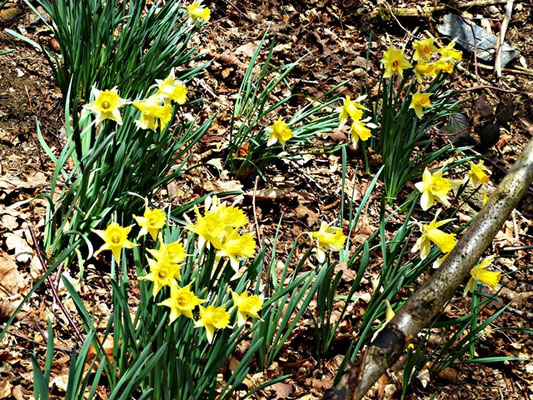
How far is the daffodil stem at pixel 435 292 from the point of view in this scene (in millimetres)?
1891

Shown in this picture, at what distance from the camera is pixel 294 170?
3555mm

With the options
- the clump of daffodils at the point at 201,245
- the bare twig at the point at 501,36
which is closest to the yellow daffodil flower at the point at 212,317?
the clump of daffodils at the point at 201,245

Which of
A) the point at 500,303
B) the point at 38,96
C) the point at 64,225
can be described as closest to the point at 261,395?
the point at 64,225

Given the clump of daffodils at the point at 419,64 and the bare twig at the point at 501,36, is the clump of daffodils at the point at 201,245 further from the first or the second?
the bare twig at the point at 501,36

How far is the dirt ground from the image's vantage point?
2.45 meters

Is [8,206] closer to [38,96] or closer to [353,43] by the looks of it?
[38,96]

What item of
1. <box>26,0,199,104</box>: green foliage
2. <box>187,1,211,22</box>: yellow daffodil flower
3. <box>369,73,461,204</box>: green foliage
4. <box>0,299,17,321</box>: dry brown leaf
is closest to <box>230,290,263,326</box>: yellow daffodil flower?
<box>0,299,17,321</box>: dry brown leaf

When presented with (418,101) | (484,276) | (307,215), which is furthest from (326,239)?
(418,101)

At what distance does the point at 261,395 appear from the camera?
2369mm

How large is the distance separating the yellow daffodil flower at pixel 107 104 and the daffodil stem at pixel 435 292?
118 cm

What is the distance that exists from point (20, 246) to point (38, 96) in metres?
1.03

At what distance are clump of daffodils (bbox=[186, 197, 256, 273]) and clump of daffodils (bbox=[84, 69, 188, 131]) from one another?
19.4 inches

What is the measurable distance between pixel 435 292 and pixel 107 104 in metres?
1.35

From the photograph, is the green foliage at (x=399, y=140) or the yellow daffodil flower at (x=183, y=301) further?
the green foliage at (x=399, y=140)
